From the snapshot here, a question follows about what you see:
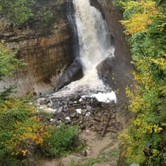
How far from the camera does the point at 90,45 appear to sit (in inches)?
720

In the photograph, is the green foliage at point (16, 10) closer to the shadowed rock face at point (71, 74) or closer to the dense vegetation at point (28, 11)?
the dense vegetation at point (28, 11)

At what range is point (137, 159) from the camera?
518cm

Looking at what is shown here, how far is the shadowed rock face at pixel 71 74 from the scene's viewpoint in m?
17.2

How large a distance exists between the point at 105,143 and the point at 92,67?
8.52m

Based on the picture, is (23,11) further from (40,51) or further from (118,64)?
(118,64)

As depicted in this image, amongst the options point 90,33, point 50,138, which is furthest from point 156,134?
point 90,33

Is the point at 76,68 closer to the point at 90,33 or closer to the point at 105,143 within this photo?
the point at 90,33

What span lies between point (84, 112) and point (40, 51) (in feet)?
22.2

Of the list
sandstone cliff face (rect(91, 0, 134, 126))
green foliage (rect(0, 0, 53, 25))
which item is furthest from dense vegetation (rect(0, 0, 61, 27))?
sandstone cliff face (rect(91, 0, 134, 126))

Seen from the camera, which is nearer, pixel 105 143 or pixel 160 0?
pixel 160 0

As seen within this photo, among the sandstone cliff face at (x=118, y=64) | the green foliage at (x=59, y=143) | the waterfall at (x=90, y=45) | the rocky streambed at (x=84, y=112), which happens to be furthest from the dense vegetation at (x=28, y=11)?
the green foliage at (x=59, y=143)

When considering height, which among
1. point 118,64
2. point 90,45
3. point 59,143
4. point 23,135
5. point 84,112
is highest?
point 90,45

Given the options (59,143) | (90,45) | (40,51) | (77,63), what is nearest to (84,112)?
(59,143)

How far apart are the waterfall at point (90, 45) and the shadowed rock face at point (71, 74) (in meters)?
0.43
